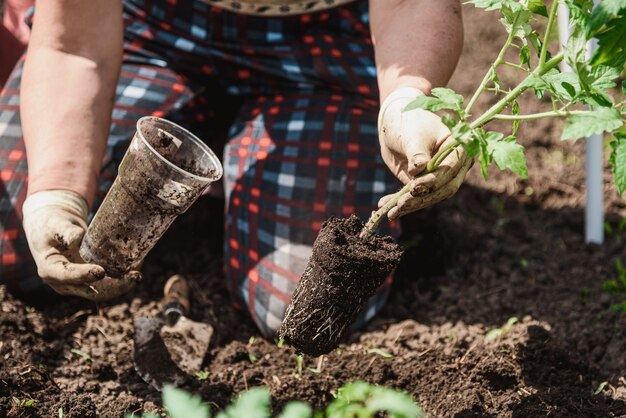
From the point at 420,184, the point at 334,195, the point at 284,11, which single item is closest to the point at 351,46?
the point at 284,11

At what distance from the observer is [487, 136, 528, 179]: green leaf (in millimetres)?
1196

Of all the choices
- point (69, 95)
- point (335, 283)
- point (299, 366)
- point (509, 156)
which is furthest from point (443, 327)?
point (69, 95)

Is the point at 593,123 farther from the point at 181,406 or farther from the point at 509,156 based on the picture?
the point at 181,406

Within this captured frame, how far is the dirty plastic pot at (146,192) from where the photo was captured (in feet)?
4.92

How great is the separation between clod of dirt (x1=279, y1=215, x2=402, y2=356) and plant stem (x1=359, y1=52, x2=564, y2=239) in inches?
1.7

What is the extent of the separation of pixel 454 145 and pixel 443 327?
0.85 metres

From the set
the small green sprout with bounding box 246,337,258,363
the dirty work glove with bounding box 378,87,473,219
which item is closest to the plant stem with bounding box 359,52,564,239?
the dirty work glove with bounding box 378,87,473,219

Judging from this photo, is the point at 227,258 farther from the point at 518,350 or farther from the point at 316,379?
the point at 518,350

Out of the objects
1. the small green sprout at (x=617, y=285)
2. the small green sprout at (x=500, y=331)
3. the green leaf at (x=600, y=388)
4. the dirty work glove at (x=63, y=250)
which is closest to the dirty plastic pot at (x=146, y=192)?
the dirty work glove at (x=63, y=250)

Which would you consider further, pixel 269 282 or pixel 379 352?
pixel 269 282

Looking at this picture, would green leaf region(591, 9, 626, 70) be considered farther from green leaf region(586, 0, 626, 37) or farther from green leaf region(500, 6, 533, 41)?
green leaf region(500, 6, 533, 41)

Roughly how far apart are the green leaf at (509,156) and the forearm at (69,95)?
1.13 metres

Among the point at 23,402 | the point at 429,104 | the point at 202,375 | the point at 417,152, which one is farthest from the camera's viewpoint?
the point at 202,375

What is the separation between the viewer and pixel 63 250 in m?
1.72
